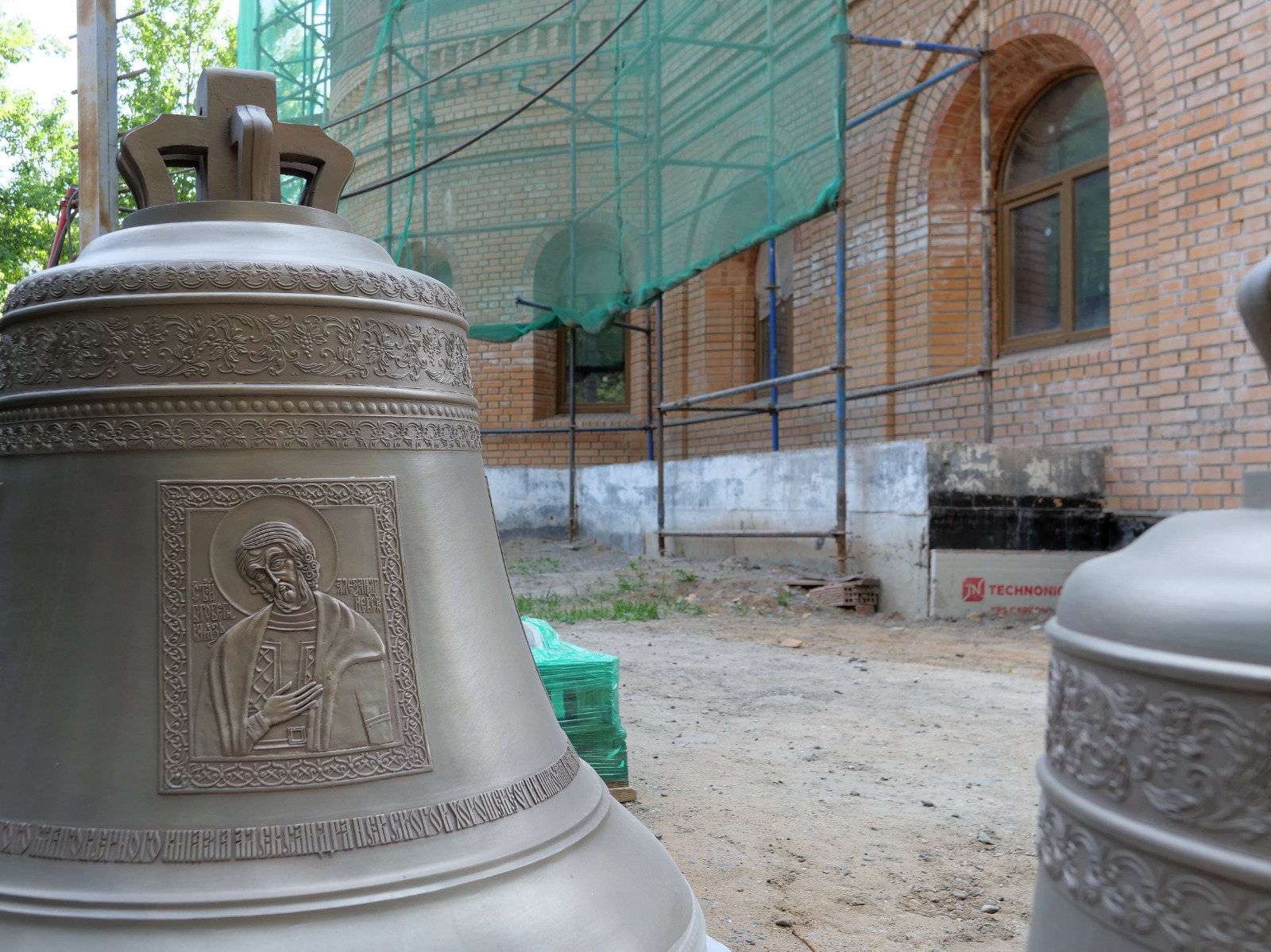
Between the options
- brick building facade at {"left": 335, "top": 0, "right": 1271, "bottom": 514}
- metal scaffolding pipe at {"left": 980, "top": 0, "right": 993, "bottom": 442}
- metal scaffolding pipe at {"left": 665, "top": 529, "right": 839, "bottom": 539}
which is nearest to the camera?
brick building facade at {"left": 335, "top": 0, "right": 1271, "bottom": 514}

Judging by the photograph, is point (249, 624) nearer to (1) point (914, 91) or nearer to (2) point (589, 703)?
(2) point (589, 703)

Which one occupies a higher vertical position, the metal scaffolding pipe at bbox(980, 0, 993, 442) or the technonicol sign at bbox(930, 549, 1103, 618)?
the metal scaffolding pipe at bbox(980, 0, 993, 442)

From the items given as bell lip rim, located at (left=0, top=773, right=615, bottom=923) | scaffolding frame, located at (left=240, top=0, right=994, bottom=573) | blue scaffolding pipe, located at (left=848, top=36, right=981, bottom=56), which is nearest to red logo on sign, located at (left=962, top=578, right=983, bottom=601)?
scaffolding frame, located at (left=240, top=0, right=994, bottom=573)

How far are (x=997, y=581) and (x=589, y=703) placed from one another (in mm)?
4221

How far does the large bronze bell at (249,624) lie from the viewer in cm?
121

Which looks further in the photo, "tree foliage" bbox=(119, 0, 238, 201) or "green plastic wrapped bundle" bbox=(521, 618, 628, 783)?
"tree foliage" bbox=(119, 0, 238, 201)

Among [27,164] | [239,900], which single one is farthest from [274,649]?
[27,164]

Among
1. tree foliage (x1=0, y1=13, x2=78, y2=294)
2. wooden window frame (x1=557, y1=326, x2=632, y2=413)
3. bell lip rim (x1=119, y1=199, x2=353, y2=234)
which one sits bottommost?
bell lip rim (x1=119, y1=199, x2=353, y2=234)

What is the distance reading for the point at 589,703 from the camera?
3180 mm

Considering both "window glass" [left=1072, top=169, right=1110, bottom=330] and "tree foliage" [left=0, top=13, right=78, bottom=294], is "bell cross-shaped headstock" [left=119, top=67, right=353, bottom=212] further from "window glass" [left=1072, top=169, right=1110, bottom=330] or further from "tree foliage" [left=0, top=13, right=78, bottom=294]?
"tree foliage" [left=0, top=13, right=78, bottom=294]

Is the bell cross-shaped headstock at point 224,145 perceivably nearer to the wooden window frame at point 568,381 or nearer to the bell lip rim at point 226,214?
the bell lip rim at point 226,214

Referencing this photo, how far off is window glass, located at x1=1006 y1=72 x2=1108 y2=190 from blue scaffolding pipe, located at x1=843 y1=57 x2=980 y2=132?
2.31ft

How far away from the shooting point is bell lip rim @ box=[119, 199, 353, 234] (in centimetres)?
143

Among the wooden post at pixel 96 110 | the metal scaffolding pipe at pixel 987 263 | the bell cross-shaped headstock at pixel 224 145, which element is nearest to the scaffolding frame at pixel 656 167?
the metal scaffolding pipe at pixel 987 263
